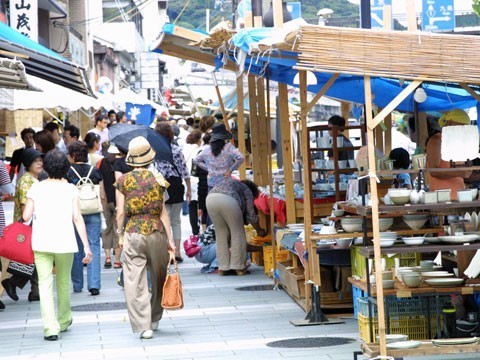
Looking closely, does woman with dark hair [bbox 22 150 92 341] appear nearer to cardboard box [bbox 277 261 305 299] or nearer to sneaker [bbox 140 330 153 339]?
sneaker [bbox 140 330 153 339]

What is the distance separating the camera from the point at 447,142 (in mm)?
9031

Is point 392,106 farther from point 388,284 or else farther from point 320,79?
point 320,79

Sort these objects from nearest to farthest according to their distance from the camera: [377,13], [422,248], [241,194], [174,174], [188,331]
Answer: [422,248], [188,331], [241,194], [174,174], [377,13]

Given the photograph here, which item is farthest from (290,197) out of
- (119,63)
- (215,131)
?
(119,63)

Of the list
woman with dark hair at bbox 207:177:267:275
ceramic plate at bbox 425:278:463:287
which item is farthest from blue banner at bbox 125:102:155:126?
ceramic plate at bbox 425:278:463:287

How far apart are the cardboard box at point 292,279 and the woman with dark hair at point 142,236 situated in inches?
80.4

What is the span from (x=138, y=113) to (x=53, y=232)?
2248 cm

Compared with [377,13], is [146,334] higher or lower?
lower

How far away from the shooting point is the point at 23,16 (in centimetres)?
3066

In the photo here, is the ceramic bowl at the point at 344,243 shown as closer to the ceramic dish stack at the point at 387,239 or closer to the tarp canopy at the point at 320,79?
the tarp canopy at the point at 320,79

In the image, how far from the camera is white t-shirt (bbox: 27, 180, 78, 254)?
34.1 ft

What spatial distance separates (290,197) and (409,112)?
4.28 meters

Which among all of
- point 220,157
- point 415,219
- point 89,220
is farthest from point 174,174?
point 415,219

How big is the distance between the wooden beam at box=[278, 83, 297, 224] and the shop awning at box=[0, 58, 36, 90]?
324 cm
